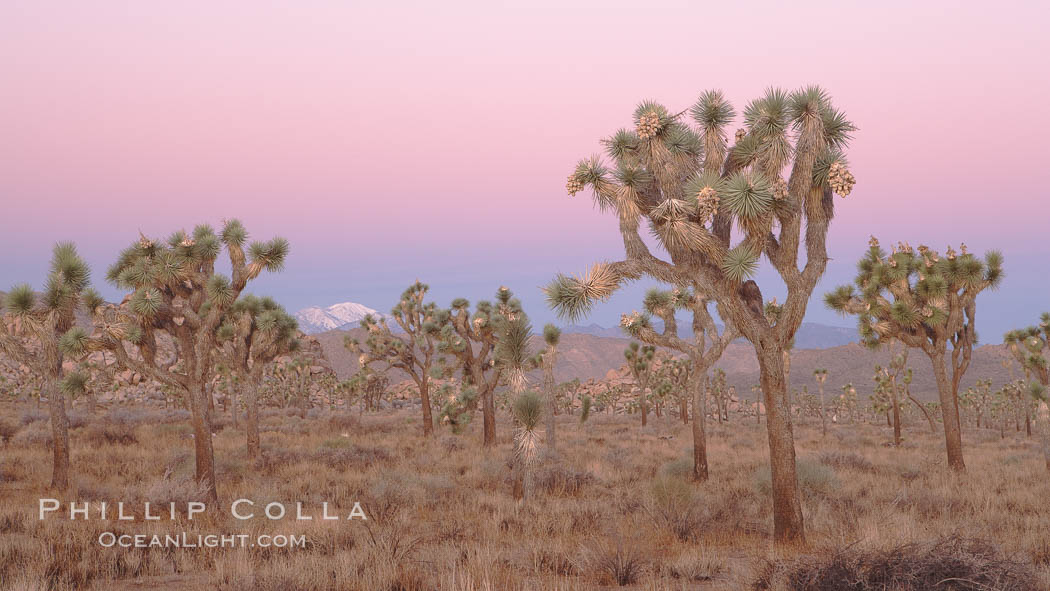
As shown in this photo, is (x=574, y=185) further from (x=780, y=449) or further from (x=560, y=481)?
(x=560, y=481)

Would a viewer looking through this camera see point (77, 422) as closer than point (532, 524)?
No

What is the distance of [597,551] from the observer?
8242mm

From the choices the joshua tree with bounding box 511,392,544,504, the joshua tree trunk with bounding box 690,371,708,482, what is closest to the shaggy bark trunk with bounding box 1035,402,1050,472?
the joshua tree trunk with bounding box 690,371,708,482

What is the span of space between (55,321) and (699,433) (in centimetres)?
1805

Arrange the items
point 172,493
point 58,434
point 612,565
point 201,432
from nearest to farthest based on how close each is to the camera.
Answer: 1. point 612,565
2. point 172,493
3. point 201,432
4. point 58,434

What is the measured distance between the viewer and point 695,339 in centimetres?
1861

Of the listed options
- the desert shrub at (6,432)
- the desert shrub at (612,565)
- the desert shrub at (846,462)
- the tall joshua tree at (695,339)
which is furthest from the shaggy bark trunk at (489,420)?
the desert shrub at (612,565)

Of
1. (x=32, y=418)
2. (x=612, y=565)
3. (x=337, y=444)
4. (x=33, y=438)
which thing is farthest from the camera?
(x=32, y=418)

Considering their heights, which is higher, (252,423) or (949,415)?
(252,423)

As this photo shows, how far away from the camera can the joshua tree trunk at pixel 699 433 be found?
18.2m

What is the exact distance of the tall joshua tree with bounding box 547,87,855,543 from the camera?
956 cm

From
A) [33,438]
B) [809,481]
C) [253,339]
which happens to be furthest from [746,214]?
[33,438]

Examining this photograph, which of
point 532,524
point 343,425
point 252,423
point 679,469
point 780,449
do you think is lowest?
point 679,469

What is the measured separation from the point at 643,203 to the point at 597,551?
5959 millimetres
